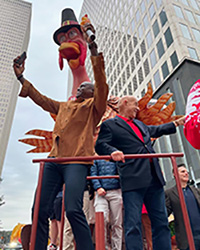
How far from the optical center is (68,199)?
68.0 inches

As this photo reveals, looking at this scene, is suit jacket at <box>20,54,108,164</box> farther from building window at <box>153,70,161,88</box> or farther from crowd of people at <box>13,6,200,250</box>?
building window at <box>153,70,161,88</box>

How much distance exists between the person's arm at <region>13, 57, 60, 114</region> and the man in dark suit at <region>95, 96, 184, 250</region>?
0.65 meters

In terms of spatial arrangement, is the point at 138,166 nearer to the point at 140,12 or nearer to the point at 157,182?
the point at 157,182

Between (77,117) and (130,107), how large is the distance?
2.06 feet

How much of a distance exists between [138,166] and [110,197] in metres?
1.18

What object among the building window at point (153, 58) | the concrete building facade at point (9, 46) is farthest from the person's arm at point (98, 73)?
the concrete building facade at point (9, 46)

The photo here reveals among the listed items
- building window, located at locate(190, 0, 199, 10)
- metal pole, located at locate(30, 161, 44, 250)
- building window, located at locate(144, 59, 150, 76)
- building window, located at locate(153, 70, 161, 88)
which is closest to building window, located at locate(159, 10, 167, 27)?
building window, located at locate(190, 0, 199, 10)

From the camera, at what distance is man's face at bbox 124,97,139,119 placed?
8.02 feet

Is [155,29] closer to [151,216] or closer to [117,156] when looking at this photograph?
[117,156]

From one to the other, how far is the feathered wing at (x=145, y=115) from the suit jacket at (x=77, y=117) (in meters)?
2.08

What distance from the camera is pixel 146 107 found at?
15.4ft

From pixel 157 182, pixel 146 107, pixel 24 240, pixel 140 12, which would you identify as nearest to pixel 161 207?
pixel 157 182

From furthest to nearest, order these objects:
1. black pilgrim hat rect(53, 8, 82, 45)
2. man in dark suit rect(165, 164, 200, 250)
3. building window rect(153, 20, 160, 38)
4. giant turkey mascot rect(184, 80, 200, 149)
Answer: building window rect(153, 20, 160, 38)
black pilgrim hat rect(53, 8, 82, 45)
man in dark suit rect(165, 164, 200, 250)
giant turkey mascot rect(184, 80, 200, 149)

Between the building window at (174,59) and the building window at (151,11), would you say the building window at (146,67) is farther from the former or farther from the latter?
the building window at (174,59)
